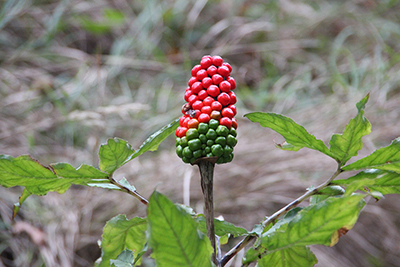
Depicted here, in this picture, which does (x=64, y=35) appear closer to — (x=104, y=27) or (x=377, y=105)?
(x=104, y=27)

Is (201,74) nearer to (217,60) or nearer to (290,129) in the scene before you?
(217,60)

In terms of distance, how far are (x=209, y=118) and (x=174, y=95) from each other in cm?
191

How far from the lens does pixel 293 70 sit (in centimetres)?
273

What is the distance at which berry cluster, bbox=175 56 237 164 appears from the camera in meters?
0.54

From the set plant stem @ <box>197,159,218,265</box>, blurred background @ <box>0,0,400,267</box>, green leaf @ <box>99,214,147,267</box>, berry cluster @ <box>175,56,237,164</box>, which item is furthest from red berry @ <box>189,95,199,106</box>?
blurred background @ <box>0,0,400,267</box>

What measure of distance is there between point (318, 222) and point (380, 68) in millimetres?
1978

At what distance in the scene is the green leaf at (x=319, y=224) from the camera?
44cm

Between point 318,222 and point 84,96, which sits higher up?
point 318,222

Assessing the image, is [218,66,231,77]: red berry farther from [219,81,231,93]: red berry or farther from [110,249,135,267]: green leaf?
[110,249,135,267]: green leaf

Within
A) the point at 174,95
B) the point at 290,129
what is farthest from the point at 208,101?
the point at 174,95

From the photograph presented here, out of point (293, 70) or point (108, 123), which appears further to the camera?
point (293, 70)

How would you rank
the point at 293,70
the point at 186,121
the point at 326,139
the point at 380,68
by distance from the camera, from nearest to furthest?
the point at 186,121, the point at 326,139, the point at 380,68, the point at 293,70

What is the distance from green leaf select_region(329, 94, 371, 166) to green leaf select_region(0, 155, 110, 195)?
1.20 ft

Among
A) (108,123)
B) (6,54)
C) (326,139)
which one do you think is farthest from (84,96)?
(326,139)
